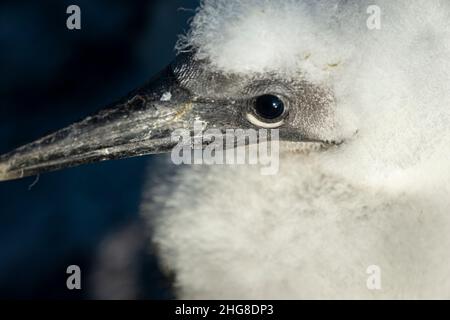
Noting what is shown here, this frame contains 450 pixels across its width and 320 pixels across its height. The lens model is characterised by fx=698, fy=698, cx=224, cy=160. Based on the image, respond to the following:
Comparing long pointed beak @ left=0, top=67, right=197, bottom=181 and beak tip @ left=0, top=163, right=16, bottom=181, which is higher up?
long pointed beak @ left=0, top=67, right=197, bottom=181

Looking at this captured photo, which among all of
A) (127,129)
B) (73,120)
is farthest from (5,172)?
(73,120)

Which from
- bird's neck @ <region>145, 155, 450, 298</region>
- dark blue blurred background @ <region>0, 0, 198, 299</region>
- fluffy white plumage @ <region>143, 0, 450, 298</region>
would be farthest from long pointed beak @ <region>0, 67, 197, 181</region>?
dark blue blurred background @ <region>0, 0, 198, 299</region>

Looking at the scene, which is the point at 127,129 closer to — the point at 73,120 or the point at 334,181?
the point at 334,181

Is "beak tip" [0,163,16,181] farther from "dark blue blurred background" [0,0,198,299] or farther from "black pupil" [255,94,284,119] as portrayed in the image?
"black pupil" [255,94,284,119]

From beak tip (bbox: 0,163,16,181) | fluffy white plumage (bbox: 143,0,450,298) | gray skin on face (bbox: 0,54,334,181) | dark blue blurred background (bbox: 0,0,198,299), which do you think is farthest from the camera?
dark blue blurred background (bbox: 0,0,198,299)

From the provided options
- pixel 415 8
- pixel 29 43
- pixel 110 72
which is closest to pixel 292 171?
pixel 415 8

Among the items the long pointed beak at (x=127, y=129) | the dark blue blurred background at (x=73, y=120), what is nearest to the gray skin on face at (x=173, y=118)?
the long pointed beak at (x=127, y=129)

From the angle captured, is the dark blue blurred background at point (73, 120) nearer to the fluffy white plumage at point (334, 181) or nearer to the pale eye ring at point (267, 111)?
the fluffy white plumage at point (334, 181)
